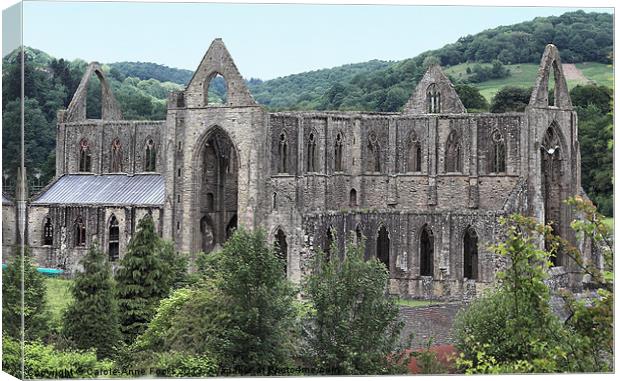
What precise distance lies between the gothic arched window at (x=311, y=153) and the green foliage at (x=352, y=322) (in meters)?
22.8

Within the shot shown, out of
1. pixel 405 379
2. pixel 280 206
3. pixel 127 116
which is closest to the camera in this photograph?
pixel 405 379

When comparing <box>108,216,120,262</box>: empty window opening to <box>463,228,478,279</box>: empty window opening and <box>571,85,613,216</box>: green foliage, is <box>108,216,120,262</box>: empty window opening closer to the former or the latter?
<box>463,228,478,279</box>: empty window opening

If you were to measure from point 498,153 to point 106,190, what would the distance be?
2031 cm

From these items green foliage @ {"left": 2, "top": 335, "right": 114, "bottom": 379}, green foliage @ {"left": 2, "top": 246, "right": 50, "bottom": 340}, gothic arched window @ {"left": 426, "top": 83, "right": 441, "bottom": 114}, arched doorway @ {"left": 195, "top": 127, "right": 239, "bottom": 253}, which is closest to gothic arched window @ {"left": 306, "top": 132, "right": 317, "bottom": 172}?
arched doorway @ {"left": 195, "top": 127, "right": 239, "bottom": 253}

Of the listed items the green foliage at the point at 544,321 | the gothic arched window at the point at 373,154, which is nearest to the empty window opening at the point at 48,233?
the gothic arched window at the point at 373,154

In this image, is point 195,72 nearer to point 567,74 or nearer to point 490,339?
point 567,74

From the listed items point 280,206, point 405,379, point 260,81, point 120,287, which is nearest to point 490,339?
point 405,379

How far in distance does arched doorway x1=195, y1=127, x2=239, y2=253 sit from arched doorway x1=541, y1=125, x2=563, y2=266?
14352 mm

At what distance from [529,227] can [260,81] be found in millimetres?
55468

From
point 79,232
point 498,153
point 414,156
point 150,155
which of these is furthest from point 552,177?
point 79,232

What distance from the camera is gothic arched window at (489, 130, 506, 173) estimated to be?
198 ft

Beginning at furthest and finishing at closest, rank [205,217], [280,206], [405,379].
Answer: [205,217]
[280,206]
[405,379]

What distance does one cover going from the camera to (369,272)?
38.1 metres

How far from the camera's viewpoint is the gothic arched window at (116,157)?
229 feet
